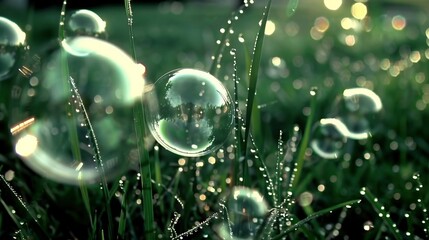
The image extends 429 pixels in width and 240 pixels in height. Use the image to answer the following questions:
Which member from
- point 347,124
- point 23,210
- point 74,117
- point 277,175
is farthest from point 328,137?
point 23,210

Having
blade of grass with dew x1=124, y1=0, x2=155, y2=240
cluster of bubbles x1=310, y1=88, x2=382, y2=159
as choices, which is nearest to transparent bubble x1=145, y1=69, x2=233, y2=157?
blade of grass with dew x1=124, y1=0, x2=155, y2=240

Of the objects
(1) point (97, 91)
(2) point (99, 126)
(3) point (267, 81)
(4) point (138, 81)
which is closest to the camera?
(4) point (138, 81)

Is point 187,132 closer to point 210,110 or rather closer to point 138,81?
point 210,110

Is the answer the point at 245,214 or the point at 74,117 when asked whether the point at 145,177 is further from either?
the point at 74,117

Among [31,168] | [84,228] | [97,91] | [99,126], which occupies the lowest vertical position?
[84,228]

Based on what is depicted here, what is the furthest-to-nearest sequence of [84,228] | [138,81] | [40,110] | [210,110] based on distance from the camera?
Answer: [40,110], [84,228], [210,110], [138,81]

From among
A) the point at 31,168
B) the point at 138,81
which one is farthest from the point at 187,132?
the point at 31,168

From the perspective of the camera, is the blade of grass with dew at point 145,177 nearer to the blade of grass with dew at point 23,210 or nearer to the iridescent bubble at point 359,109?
the blade of grass with dew at point 23,210
